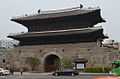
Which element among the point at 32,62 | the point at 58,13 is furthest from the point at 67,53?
the point at 58,13

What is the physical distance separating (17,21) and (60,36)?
11.6 meters

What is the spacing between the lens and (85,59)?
52406mm

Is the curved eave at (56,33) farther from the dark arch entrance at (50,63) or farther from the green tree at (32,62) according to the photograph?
the green tree at (32,62)

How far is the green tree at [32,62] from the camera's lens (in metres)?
54.4

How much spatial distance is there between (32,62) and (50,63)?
5.65 meters

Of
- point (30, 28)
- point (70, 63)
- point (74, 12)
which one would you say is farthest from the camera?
point (30, 28)

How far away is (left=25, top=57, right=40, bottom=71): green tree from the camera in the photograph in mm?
54412

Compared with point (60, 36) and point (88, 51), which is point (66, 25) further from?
point (88, 51)

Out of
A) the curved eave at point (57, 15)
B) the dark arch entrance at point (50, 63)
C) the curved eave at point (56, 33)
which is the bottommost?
the dark arch entrance at point (50, 63)

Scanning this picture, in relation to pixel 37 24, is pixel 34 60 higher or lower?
lower

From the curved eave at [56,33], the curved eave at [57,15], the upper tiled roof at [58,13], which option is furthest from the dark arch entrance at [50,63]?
the upper tiled roof at [58,13]

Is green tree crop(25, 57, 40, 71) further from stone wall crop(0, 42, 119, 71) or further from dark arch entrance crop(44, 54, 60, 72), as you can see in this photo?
dark arch entrance crop(44, 54, 60, 72)

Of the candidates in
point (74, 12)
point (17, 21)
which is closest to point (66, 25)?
point (74, 12)

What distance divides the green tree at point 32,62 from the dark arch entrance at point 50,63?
2310 mm
